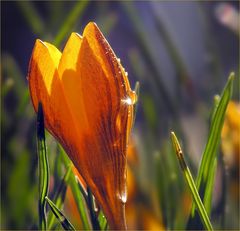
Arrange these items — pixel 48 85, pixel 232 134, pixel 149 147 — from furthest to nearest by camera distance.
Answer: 1. pixel 149 147
2. pixel 232 134
3. pixel 48 85

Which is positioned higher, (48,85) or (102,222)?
(48,85)

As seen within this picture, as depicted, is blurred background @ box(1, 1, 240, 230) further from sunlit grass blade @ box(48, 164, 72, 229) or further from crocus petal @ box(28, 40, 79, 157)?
crocus petal @ box(28, 40, 79, 157)

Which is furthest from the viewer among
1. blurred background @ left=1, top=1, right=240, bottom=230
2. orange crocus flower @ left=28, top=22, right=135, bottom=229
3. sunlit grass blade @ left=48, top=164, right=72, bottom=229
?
blurred background @ left=1, top=1, right=240, bottom=230

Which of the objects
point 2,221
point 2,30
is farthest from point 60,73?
point 2,30

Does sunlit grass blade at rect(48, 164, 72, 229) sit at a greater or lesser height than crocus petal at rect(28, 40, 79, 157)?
lesser

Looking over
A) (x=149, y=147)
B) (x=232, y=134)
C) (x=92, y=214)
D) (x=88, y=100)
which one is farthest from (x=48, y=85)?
(x=149, y=147)

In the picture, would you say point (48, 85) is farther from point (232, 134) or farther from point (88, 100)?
point (232, 134)

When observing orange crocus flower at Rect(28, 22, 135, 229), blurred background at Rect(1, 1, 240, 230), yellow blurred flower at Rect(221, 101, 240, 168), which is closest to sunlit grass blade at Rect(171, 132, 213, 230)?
orange crocus flower at Rect(28, 22, 135, 229)

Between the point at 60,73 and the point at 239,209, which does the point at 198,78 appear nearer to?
the point at 239,209
